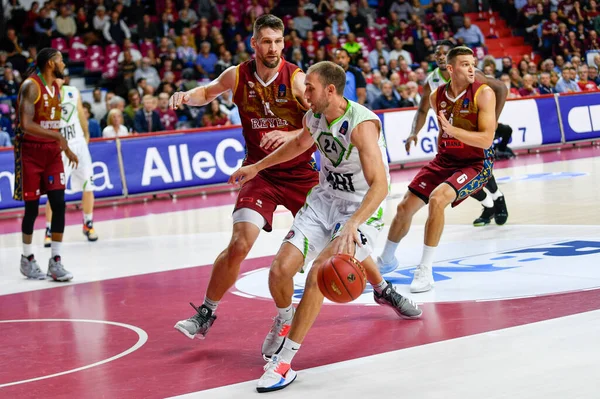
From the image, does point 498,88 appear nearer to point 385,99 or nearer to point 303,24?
point 385,99

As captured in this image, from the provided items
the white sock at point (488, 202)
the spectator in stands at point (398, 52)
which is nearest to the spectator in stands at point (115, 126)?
the white sock at point (488, 202)

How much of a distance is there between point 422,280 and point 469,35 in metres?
19.1

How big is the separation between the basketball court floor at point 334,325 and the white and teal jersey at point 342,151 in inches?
37.6

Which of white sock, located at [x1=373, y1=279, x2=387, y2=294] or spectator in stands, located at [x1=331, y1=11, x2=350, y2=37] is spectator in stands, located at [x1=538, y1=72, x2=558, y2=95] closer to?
spectator in stands, located at [x1=331, y1=11, x2=350, y2=37]

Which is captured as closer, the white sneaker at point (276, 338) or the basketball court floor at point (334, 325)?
the basketball court floor at point (334, 325)

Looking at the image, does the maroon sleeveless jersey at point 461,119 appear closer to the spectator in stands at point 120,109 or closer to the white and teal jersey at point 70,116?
the white and teal jersey at point 70,116

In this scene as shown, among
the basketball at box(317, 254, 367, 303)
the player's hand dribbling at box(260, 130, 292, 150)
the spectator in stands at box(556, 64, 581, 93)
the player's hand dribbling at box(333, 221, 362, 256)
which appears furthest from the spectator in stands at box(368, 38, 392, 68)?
the basketball at box(317, 254, 367, 303)

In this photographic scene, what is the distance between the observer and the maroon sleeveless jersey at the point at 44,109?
8.89 meters

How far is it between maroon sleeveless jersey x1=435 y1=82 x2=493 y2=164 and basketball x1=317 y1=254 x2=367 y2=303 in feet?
11.2

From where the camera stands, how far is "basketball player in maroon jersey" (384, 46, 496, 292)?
7680 mm

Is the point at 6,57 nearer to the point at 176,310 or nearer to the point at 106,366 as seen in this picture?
the point at 176,310

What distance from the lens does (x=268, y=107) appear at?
647cm

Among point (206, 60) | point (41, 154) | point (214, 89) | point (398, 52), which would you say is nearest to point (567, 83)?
point (398, 52)

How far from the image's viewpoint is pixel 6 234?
12.3 m
